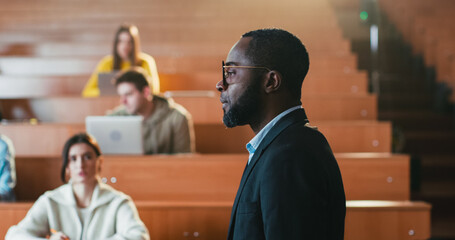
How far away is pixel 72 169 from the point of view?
1476mm

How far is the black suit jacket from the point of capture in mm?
509

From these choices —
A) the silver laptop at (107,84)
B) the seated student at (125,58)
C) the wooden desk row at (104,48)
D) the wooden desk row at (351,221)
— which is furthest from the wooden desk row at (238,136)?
the wooden desk row at (104,48)

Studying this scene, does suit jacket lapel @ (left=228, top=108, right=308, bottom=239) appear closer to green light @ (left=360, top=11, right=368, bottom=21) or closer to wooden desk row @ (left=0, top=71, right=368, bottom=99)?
wooden desk row @ (left=0, top=71, right=368, bottom=99)

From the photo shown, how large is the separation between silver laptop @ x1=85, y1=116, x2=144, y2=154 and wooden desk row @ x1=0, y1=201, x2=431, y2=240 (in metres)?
0.35

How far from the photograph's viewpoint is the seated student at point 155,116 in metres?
1.93

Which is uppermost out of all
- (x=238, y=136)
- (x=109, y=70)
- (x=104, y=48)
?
(x=104, y=48)

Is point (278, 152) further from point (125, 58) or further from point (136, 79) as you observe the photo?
point (125, 58)

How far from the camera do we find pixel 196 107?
7.54 feet

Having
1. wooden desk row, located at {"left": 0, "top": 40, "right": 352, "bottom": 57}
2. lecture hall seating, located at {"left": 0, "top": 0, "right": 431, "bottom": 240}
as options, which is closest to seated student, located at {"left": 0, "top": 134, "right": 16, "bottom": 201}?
lecture hall seating, located at {"left": 0, "top": 0, "right": 431, "bottom": 240}

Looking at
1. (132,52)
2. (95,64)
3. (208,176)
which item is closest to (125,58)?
(132,52)

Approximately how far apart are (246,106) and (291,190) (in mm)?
102

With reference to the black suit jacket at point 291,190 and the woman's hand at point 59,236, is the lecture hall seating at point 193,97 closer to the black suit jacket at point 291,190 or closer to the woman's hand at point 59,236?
the woman's hand at point 59,236

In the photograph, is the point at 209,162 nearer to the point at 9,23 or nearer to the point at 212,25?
the point at 212,25

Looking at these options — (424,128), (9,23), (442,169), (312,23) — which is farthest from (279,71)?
(9,23)
